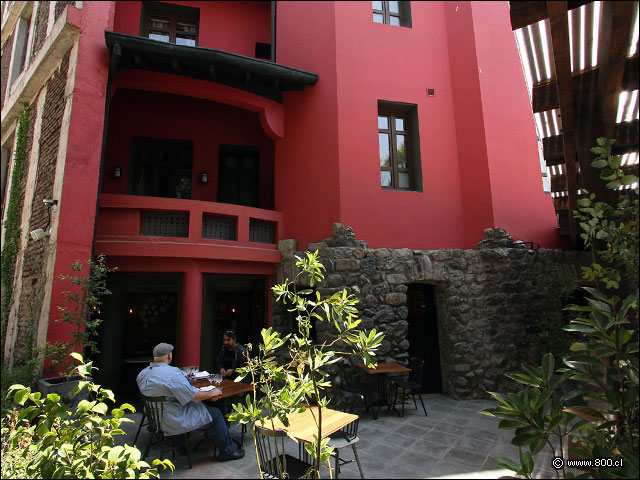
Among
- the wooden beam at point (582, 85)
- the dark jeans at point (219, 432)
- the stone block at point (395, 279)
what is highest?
the wooden beam at point (582, 85)

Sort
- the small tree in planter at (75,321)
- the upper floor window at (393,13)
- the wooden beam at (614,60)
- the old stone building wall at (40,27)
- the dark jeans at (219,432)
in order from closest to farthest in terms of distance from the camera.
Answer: the wooden beam at (614,60) < the dark jeans at (219,432) < the small tree in planter at (75,321) < the old stone building wall at (40,27) < the upper floor window at (393,13)

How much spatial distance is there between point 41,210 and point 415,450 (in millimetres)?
6978

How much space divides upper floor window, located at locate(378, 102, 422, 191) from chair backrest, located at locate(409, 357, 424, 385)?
3.34m

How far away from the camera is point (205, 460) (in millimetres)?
4180

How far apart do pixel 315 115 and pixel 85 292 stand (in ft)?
16.8

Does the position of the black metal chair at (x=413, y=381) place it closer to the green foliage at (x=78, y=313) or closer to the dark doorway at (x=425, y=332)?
the dark doorway at (x=425, y=332)

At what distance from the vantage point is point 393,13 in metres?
8.01

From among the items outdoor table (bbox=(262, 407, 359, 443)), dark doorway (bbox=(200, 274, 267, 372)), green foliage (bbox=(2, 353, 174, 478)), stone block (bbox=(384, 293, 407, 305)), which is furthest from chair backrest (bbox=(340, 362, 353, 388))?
green foliage (bbox=(2, 353, 174, 478))

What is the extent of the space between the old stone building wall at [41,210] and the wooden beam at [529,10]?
21.8 ft

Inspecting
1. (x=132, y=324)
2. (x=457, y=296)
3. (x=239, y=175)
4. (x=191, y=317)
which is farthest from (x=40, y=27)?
(x=457, y=296)

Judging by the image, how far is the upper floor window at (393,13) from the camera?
25.8ft

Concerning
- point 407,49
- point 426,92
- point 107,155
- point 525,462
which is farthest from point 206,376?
point 407,49

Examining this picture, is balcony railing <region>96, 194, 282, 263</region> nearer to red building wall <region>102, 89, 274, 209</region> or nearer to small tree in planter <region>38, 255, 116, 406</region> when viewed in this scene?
small tree in planter <region>38, 255, 116, 406</region>

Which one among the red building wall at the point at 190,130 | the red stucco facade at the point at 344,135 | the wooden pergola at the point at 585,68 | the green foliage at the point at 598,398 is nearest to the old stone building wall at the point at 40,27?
the red stucco facade at the point at 344,135
